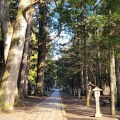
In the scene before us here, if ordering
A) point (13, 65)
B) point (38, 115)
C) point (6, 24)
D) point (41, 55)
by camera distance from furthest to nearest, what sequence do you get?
point (41, 55) → point (6, 24) → point (13, 65) → point (38, 115)

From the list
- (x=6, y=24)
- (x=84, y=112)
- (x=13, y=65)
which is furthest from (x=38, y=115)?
(x=6, y=24)

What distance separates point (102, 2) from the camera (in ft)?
50.4

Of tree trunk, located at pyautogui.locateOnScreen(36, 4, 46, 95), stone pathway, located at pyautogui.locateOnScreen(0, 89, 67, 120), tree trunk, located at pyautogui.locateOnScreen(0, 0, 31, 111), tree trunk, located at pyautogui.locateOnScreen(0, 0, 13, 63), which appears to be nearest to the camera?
stone pathway, located at pyautogui.locateOnScreen(0, 89, 67, 120)

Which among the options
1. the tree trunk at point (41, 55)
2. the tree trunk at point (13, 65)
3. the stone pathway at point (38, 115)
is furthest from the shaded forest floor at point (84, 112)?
the tree trunk at point (41, 55)

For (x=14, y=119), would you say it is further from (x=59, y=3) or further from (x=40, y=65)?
(x=40, y=65)

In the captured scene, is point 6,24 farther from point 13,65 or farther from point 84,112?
point 84,112

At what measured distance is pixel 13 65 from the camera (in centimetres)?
1512

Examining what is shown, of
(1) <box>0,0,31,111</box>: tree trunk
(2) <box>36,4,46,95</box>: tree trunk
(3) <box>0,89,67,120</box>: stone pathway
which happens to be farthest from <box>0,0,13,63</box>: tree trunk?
(2) <box>36,4,46,95</box>: tree trunk

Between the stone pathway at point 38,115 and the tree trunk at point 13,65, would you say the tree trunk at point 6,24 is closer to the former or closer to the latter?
the tree trunk at point 13,65

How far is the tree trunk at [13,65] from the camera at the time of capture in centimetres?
1500

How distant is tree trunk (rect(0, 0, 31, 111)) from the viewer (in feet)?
49.2

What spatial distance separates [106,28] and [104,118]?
15.1ft

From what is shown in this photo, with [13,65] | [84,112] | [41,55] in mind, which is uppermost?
[41,55]

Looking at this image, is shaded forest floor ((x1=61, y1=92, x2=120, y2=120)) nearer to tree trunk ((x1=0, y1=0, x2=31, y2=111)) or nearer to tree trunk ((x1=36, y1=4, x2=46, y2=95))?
tree trunk ((x1=0, y1=0, x2=31, y2=111))
